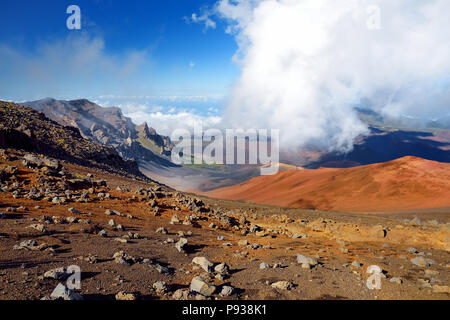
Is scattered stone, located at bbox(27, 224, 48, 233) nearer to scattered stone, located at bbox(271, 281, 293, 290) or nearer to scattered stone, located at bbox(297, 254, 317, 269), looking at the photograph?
scattered stone, located at bbox(271, 281, 293, 290)

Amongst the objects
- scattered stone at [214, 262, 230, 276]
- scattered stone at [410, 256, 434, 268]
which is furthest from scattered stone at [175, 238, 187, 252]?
scattered stone at [410, 256, 434, 268]

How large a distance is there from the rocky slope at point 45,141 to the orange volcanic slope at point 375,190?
2761cm

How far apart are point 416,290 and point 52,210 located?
11789mm

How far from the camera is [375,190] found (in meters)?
37.4

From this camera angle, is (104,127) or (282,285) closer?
(282,285)

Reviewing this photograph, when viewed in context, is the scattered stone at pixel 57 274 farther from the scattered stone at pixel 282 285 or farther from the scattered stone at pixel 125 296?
the scattered stone at pixel 282 285

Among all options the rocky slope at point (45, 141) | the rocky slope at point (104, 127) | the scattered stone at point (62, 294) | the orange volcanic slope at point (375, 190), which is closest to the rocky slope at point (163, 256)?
the scattered stone at point (62, 294)

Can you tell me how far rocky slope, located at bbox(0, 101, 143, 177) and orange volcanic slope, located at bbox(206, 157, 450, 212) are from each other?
90.6ft

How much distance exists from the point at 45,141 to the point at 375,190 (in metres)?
42.7

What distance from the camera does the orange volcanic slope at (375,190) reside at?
107ft

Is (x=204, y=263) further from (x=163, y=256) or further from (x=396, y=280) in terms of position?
(x=396, y=280)

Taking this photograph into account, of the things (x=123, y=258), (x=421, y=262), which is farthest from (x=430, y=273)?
(x=123, y=258)
